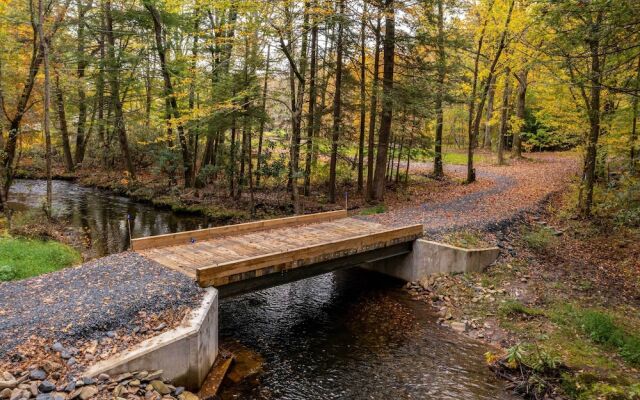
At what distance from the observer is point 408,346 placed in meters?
8.11

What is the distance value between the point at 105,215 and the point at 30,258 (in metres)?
Result: 8.25

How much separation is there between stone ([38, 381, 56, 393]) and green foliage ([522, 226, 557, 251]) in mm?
12446

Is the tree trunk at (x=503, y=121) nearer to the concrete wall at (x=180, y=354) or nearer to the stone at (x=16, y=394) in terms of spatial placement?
the concrete wall at (x=180, y=354)

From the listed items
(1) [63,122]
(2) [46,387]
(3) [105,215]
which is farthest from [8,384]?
(1) [63,122]

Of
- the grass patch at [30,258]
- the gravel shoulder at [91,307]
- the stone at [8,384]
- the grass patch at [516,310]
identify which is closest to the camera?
the stone at [8,384]

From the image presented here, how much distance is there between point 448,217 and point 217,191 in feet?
39.3

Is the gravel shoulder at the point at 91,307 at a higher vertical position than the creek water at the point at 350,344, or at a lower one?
higher

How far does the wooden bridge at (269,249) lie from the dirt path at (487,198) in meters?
1.95

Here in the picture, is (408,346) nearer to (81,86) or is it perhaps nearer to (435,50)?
(435,50)

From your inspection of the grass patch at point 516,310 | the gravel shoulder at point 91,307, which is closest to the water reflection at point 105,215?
the gravel shoulder at point 91,307

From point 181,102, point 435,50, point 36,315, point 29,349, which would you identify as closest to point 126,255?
point 36,315

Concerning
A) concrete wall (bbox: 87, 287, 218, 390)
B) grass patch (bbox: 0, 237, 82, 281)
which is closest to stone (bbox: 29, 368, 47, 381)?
concrete wall (bbox: 87, 287, 218, 390)

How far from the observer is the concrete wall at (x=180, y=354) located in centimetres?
526

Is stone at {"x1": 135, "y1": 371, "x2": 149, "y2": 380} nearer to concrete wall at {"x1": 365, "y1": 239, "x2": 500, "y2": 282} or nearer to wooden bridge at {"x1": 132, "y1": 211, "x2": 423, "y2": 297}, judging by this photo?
wooden bridge at {"x1": 132, "y1": 211, "x2": 423, "y2": 297}
